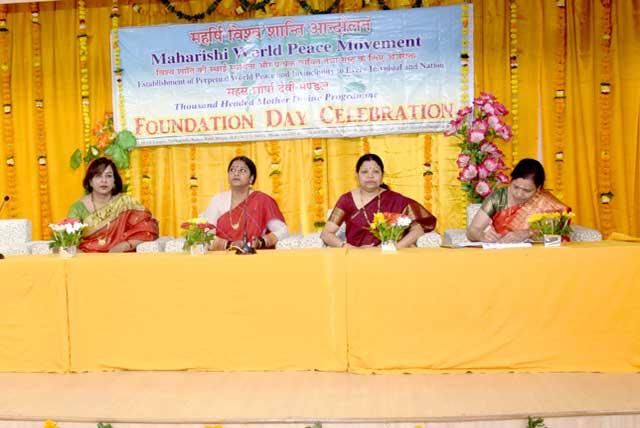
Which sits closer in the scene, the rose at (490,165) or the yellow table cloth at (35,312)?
the yellow table cloth at (35,312)

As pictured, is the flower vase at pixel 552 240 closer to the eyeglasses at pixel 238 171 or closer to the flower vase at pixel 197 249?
the flower vase at pixel 197 249

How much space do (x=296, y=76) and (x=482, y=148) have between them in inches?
63.0

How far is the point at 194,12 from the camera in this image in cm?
516

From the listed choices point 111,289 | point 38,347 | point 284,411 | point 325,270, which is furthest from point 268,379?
point 38,347

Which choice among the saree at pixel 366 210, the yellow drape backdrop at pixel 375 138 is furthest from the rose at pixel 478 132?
the saree at pixel 366 210

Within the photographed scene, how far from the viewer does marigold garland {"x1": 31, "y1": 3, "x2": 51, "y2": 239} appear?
5375 millimetres

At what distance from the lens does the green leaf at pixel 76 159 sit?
5.36 metres

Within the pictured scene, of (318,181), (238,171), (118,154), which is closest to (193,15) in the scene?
(118,154)

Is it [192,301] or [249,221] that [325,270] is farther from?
[249,221]

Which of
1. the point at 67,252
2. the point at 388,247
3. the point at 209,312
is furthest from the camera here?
the point at 67,252

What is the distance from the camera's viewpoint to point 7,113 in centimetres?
545

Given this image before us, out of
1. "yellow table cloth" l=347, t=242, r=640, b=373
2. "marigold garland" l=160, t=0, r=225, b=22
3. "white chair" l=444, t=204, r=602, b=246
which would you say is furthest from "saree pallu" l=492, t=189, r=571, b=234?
"marigold garland" l=160, t=0, r=225, b=22

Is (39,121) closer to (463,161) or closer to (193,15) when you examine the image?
(193,15)

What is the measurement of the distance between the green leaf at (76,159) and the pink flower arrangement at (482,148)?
3.12 metres
